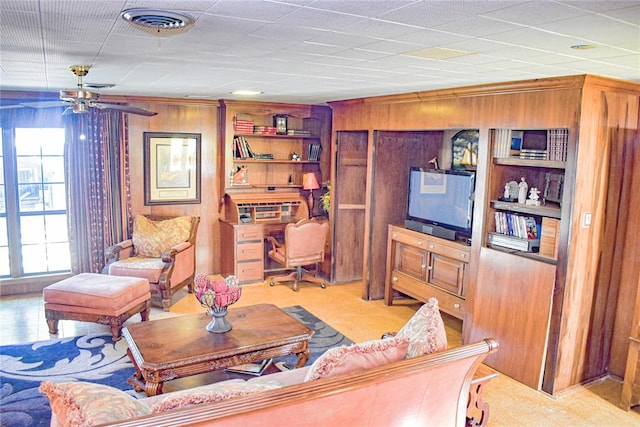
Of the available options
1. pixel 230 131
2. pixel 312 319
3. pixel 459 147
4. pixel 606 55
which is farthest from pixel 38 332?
pixel 606 55

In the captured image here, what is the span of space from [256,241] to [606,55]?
450 cm

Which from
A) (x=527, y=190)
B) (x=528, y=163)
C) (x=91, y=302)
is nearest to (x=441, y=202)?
(x=527, y=190)

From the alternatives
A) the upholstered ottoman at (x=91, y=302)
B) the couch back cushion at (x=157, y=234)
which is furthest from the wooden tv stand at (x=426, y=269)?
the upholstered ottoman at (x=91, y=302)

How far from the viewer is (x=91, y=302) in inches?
171

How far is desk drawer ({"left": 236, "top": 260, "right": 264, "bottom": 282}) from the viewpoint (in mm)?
6180

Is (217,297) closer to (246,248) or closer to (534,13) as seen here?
(534,13)

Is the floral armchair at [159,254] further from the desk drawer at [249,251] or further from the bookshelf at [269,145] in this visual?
the bookshelf at [269,145]

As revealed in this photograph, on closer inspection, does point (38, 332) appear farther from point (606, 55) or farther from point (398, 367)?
point (606, 55)

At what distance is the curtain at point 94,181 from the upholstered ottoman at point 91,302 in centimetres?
129

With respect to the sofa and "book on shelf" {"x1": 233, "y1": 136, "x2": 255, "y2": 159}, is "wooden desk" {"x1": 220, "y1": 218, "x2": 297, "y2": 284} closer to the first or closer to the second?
"book on shelf" {"x1": 233, "y1": 136, "x2": 255, "y2": 159}

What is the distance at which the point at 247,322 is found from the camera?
3.75m

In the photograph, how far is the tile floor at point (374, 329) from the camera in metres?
3.36

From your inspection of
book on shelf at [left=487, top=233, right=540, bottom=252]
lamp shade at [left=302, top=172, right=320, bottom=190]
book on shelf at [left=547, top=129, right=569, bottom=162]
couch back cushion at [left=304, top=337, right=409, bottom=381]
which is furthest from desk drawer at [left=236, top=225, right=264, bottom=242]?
couch back cushion at [left=304, top=337, right=409, bottom=381]

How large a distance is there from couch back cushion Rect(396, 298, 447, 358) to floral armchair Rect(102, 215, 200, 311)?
3.29 meters
